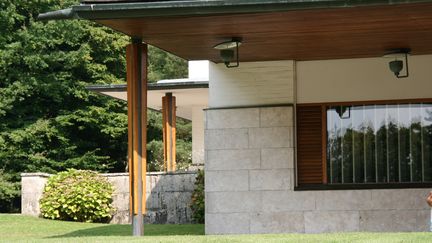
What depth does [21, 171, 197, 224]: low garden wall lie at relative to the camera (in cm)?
2394

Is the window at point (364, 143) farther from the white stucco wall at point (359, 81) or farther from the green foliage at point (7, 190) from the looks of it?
the green foliage at point (7, 190)

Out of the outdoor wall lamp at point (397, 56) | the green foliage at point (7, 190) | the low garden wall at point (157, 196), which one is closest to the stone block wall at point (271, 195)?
the outdoor wall lamp at point (397, 56)

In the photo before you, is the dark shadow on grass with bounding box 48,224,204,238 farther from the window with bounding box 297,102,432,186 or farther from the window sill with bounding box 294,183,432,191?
the window with bounding box 297,102,432,186

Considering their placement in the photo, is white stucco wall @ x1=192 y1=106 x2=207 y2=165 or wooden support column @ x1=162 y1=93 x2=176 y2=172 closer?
wooden support column @ x1=162 y1=93 x2=176 y2=172

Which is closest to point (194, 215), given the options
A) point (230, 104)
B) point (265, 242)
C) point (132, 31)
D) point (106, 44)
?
point (230, 104)

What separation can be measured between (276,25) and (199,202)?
9062 mm

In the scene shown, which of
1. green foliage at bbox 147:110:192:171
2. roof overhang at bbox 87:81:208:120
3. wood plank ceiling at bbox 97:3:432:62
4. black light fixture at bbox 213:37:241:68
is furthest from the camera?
green foliage at bbox 147:110:192:171

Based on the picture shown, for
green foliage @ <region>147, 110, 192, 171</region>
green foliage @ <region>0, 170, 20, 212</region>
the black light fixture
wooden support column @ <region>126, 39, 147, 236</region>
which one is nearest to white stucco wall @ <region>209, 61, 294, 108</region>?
the black light fixture

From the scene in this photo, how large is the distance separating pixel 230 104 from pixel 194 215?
5.45 meters

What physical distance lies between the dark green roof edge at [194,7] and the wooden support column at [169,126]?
13758 mm

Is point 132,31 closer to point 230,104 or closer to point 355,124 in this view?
point 230,104

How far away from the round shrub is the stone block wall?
256 inches

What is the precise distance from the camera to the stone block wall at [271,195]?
17609 mm

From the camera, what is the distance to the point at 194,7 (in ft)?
43.4
